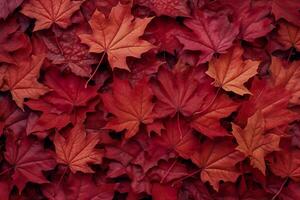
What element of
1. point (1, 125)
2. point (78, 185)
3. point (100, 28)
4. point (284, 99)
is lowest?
point (78, 185)

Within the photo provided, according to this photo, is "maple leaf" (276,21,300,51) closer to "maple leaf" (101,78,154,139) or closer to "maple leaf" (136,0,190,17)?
"maple leaf" (136,0,190,17)

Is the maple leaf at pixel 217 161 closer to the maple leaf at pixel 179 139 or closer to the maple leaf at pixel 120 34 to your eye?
the maple leaf at pixel 179 139

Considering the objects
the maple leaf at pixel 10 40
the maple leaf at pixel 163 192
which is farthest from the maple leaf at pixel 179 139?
the maple leaf at pixel 10 40

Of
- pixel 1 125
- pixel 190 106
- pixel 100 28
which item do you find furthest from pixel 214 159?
pixel 1 125

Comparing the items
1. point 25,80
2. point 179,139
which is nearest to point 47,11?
point 25,80

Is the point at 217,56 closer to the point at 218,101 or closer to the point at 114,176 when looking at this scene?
the point at 218,101

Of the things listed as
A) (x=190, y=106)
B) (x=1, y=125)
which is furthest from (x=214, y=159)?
(x=1, y=125)

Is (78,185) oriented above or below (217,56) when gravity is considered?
below
